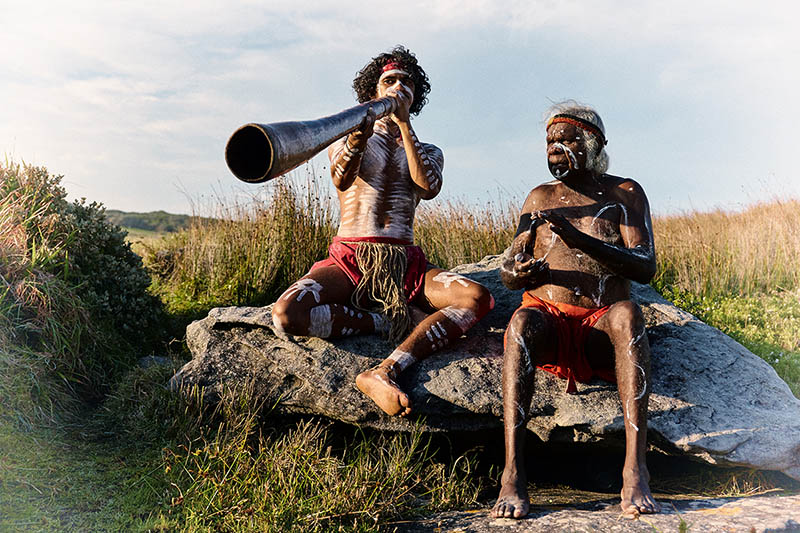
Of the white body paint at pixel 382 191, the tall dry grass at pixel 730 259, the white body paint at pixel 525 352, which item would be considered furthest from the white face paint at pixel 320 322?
the tall dry grass at pixel 730 259

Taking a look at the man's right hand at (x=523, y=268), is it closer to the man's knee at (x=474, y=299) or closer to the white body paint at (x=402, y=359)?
the man's knee at (x=474, y=299)

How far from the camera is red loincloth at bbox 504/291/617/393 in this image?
3123mm

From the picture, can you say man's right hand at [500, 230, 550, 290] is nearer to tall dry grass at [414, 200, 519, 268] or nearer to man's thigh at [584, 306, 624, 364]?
man's thigh at [584, 306, 624, 364]

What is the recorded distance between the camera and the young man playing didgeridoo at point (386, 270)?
348 centimetres

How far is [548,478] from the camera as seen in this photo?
360cm

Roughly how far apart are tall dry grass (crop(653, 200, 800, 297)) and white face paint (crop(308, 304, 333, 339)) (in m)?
4.92

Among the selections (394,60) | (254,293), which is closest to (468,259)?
(254,293)

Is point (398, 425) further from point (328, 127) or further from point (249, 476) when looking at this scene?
point (328, 127)

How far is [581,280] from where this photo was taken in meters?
3.23

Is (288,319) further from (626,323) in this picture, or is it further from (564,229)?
(626,323)

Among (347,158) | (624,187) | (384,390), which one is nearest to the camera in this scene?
(384,390)

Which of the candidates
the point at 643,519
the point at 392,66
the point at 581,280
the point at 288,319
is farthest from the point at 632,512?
the point at 392,66

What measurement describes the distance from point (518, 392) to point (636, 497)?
2.06 ft

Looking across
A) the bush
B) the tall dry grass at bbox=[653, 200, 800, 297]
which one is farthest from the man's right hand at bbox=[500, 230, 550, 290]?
the tall dry grass at bbox=[653, 200, 800, 297]
